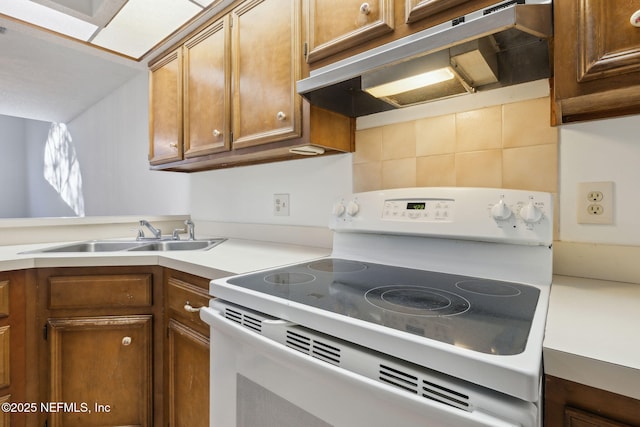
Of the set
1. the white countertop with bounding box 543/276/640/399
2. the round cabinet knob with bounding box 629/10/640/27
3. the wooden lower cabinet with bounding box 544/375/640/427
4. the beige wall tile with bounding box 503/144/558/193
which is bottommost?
the wooden lower cabinet with bounding box 544/375/640/427

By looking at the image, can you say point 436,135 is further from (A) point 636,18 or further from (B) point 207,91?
(B) point 207,91

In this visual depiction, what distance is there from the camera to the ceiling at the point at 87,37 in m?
1.58

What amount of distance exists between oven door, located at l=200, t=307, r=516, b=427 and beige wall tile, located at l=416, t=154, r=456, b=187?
76 cm

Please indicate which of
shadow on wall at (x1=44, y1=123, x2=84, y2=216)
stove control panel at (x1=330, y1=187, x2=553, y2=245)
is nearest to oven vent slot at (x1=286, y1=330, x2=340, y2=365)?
stove control panel at (x1=330, y1=187, x2=553, y2=245)

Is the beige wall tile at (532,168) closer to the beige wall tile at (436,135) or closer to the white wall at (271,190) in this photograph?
the beige wall tile at (436,135)

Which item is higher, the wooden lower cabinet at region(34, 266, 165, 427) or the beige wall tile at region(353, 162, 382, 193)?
the beige wall tile at region(353, 162, 382, 193)

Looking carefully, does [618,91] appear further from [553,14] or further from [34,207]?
[34,207]

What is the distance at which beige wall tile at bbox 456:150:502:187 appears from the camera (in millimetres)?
1000

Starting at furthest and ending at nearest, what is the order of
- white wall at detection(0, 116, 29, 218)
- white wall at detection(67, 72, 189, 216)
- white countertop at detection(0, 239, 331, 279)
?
1. white wall at detection(0, 116, 29, 218)
2. white wall at detection(67, 72, 189, 216)
3. white countertop at detection(0, 239, 331, 279)

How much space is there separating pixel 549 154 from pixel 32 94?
4895 millimetres

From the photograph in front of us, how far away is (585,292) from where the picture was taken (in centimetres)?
74

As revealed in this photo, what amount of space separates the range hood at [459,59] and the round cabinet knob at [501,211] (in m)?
0.39

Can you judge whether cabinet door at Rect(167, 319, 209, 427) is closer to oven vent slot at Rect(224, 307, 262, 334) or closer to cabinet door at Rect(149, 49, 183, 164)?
oven vent slot at Rect(224, 307, 262, 334)

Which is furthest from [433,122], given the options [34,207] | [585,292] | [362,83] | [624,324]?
[34,207]
